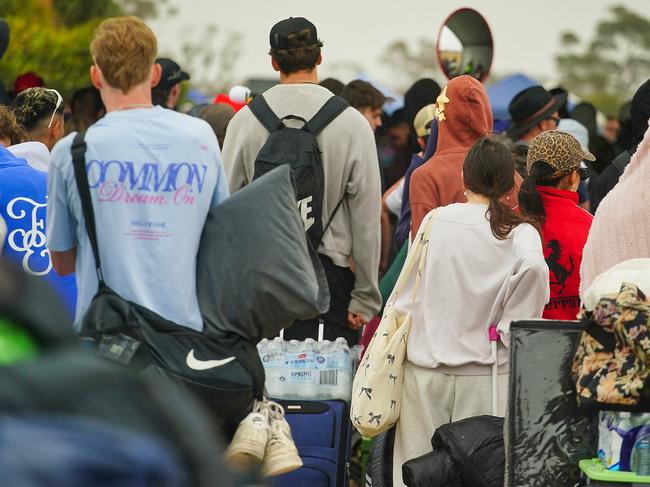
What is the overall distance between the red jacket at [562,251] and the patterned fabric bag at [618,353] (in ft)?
5.71

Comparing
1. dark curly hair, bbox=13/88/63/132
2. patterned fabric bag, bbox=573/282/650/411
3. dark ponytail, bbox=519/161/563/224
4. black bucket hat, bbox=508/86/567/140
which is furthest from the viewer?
black bucket hat, bbox=508/86/567/140

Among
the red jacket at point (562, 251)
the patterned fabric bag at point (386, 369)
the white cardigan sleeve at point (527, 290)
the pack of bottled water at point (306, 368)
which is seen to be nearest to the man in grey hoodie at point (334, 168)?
the pack of bottled water at point (306, 368)

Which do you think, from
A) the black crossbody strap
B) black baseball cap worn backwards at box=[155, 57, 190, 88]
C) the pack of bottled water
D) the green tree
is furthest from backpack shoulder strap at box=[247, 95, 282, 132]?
the green tree

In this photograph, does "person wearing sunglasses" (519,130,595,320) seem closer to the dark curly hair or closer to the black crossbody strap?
the black crossbody strap

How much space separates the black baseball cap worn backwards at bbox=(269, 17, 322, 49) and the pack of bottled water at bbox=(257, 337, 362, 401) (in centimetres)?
144

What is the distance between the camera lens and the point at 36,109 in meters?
7.12

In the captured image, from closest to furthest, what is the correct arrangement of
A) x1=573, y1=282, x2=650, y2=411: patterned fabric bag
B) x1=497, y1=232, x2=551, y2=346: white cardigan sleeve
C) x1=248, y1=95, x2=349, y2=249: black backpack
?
x1=573, y1=282, x2=650, y2=411: patterned fabric bag < x1=497, y1=232, x2=551, y2=346: white cardigan sleeve < x1=248, y1=95, x2=349, y2=249: black backpack

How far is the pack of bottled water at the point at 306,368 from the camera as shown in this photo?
6.06 metres

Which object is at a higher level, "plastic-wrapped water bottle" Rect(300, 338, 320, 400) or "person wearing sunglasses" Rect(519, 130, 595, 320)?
"person wearing sunglasses" Rect(519, 130, 595, 320)

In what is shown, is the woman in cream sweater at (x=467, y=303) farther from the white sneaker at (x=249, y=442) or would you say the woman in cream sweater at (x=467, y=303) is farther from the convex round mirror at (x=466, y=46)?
the convex round mirror at (x=466, y=46)

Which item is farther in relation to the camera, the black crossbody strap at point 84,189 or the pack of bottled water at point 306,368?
the pack of bottled water at point 306,368

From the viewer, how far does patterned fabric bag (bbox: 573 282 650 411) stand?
4066mm

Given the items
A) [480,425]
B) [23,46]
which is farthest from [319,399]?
[23,46]

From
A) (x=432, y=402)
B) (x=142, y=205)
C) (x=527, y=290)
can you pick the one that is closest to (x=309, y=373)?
(x=432, y=402)
